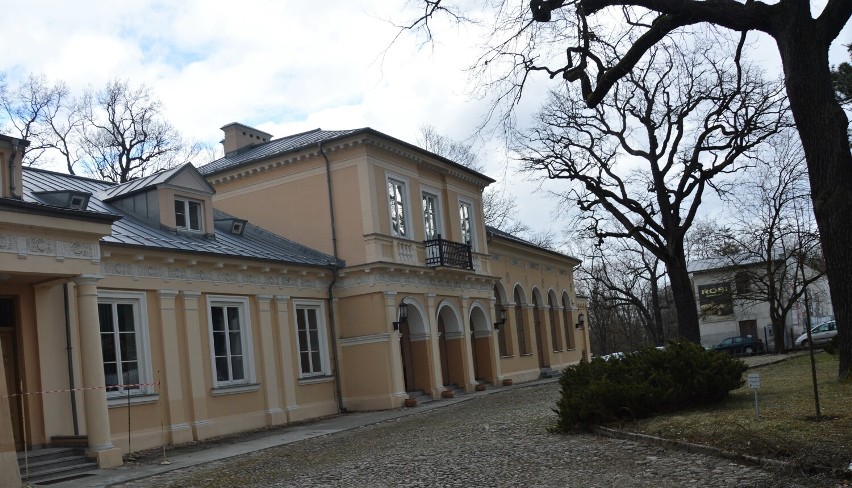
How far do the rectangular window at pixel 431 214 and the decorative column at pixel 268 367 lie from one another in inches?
290

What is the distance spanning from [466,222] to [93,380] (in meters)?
17.2

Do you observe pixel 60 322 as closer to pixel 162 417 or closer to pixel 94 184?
pixel 162 417

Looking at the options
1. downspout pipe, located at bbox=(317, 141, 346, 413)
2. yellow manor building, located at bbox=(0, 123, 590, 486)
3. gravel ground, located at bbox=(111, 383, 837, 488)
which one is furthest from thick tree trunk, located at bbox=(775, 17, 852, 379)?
downspout pipe, located at bbox=(317, 141, 346, 413)

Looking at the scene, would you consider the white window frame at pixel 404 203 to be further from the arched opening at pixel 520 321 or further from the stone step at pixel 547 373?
the stone step at pixel 547 373

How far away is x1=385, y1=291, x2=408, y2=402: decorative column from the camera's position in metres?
22.8

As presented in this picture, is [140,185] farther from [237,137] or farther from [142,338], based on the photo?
[237,137]

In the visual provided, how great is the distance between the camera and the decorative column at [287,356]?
2061 cm

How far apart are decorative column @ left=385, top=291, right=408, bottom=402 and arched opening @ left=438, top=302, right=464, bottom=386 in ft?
13.1

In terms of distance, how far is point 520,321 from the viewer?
3478 centimetres

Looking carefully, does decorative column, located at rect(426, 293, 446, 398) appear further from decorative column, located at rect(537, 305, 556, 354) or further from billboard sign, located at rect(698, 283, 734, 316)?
billboard sign, located at rect(698, 283, 734, 316)

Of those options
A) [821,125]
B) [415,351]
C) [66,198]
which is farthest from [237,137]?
[821,125]

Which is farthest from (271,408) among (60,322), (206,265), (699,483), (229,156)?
(699,483)

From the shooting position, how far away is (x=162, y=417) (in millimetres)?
16875

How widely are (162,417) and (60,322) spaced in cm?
318
